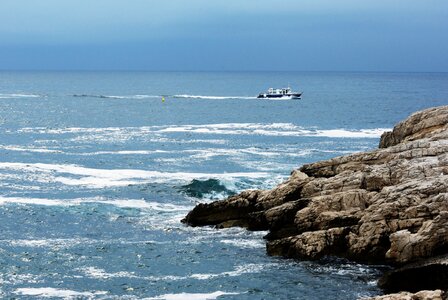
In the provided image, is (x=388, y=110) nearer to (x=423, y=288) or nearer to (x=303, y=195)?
(x=303, y=195)

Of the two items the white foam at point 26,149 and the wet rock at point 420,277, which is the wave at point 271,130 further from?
the wet rock at point 420,277

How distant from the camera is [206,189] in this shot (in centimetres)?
6328

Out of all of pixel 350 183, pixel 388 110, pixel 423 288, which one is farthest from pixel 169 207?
pixel 388 110

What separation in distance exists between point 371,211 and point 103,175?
3660 centimetres

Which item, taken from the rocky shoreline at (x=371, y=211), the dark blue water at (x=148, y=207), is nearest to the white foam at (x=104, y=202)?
the dark blue water at (x=148, y=207)

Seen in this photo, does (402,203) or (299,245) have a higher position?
(402,203)

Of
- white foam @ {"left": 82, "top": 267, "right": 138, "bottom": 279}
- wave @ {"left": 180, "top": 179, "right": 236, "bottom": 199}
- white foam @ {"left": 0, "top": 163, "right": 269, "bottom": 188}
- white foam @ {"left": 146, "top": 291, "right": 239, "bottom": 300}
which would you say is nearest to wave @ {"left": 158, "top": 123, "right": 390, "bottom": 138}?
white foam @ {"left": 0, "top": 163, "right": 269, "bottom": 188}

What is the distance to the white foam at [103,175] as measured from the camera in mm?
68375

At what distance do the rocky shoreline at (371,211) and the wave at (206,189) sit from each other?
10126mm

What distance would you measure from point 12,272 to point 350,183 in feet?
62.8

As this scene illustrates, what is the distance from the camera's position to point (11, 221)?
52875 millimetres

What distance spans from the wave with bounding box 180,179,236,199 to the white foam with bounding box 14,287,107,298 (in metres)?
24.5

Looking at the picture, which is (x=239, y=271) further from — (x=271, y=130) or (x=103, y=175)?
(x=271, y=130)

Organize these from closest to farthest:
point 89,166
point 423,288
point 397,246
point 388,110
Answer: point 423,288
point 397,246
point 89,166
point 388,110
